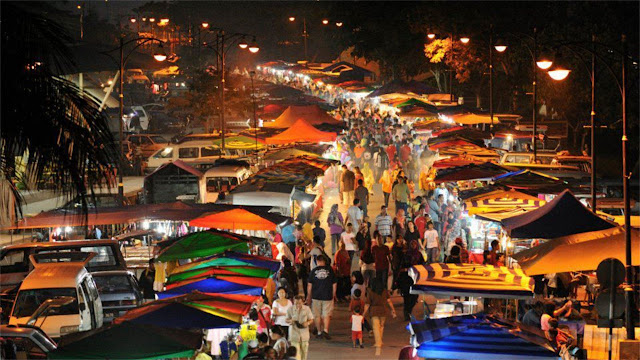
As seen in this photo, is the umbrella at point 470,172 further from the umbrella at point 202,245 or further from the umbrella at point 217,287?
the umbrella at point 217,287

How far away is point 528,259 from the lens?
1474 cm

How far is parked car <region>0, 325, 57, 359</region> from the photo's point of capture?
12.3m

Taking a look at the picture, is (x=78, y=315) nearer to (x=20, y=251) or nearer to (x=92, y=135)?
(x=20, y=251)

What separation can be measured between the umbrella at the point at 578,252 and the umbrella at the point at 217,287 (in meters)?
3.91

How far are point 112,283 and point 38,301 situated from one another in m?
2.45

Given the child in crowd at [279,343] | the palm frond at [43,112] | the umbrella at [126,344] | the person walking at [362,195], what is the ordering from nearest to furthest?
the palm frond at [43,112] → the umbrella at [126,344] → the child in crowd at [279,343] → the person walking at [362,195]

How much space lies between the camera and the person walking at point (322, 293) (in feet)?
55.4

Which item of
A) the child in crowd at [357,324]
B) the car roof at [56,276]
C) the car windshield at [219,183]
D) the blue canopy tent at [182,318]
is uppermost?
the car windshield at [219,183]

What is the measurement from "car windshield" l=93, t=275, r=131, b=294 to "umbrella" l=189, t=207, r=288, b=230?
2.55 meters

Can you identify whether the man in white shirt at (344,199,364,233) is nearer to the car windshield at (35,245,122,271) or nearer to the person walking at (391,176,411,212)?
the person walking at (391,176,411,212)

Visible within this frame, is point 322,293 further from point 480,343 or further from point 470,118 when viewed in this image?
point 470,118

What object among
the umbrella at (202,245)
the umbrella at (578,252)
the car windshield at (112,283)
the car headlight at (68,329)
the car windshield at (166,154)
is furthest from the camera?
the car windshield at (166,154)

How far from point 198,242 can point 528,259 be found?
5925 millimetres

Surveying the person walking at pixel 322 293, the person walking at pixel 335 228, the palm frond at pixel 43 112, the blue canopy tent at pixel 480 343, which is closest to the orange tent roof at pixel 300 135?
the person walking at pixel 335 228
